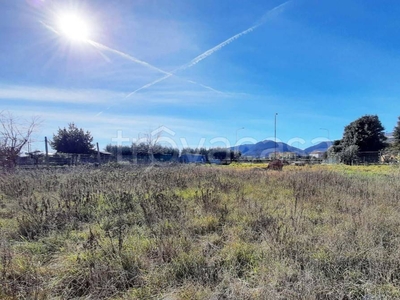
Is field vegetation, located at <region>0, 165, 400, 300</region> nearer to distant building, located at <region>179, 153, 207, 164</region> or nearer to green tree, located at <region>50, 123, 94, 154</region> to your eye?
distant building, located at <region>179, 153, 207, 164</region>

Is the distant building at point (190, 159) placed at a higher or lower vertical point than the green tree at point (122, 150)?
lower

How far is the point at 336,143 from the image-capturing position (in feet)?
143

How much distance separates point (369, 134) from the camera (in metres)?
35.8

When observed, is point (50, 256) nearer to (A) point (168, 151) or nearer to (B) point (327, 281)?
(B) point (327, 281)

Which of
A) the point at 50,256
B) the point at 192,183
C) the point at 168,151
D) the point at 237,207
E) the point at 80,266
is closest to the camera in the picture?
the point at 80,266

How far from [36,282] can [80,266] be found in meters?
0.38

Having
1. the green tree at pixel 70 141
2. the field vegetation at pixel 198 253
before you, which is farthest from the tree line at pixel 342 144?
the field vegetation at pixel 198 253

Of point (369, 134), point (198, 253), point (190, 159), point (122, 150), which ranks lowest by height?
point (198, 253)

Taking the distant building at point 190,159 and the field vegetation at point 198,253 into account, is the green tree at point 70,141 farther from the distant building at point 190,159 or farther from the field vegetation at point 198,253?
the field vegetation at point 198,253

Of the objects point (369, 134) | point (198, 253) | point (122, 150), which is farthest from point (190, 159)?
point (198, 253)

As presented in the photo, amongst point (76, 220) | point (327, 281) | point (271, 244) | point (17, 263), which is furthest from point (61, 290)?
point (327, 281)

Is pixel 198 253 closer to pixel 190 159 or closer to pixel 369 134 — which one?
pixel 190 159

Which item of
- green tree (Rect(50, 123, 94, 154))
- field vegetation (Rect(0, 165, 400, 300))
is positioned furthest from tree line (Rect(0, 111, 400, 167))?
field vegetation (Rect(0, 165, 400, 300))

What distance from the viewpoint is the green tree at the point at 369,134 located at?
117ft
